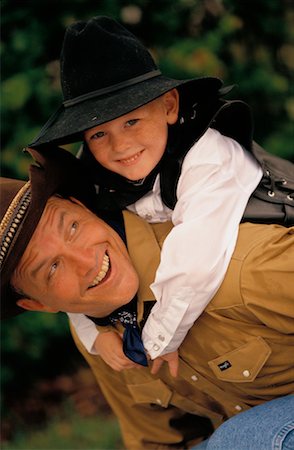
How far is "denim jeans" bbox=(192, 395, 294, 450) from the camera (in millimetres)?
2668

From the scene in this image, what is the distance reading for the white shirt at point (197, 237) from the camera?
8.85 ft

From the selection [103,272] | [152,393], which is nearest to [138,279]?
[103,272]

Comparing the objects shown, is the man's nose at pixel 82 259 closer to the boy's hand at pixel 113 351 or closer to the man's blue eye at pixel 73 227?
the man's blue eye at pixel 73 227

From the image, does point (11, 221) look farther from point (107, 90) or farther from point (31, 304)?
point (107, 90)

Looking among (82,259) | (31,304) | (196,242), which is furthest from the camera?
(31,304)

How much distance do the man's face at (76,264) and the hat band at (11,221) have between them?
98mm

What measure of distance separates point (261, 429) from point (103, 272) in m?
0.76

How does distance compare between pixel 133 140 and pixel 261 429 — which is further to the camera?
pixel 133 140

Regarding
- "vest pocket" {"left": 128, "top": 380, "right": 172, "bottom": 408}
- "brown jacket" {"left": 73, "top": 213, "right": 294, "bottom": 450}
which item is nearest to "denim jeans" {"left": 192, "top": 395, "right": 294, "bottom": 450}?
"brown jacket" {"left": 73, "top": 213, "right": 294, "bottom": 450}

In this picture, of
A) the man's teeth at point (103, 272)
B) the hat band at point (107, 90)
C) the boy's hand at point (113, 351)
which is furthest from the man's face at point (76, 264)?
the hat band at point (107, 90)

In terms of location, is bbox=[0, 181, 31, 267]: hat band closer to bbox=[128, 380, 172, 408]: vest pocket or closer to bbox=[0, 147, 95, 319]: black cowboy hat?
bbox=[0, 147, 95, 319]: black cowboy hat

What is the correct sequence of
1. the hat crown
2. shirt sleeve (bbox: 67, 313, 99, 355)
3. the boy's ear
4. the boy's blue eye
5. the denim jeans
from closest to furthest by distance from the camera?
A: 1. the denim jeans
2. the hat crown
3. the boy's blue eye
4. the boy's ear
5. shirt sleeve (bbox: 67, 313, 99, 355)

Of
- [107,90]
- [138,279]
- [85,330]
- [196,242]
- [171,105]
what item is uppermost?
[107,90]

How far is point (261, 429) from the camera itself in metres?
2.71
